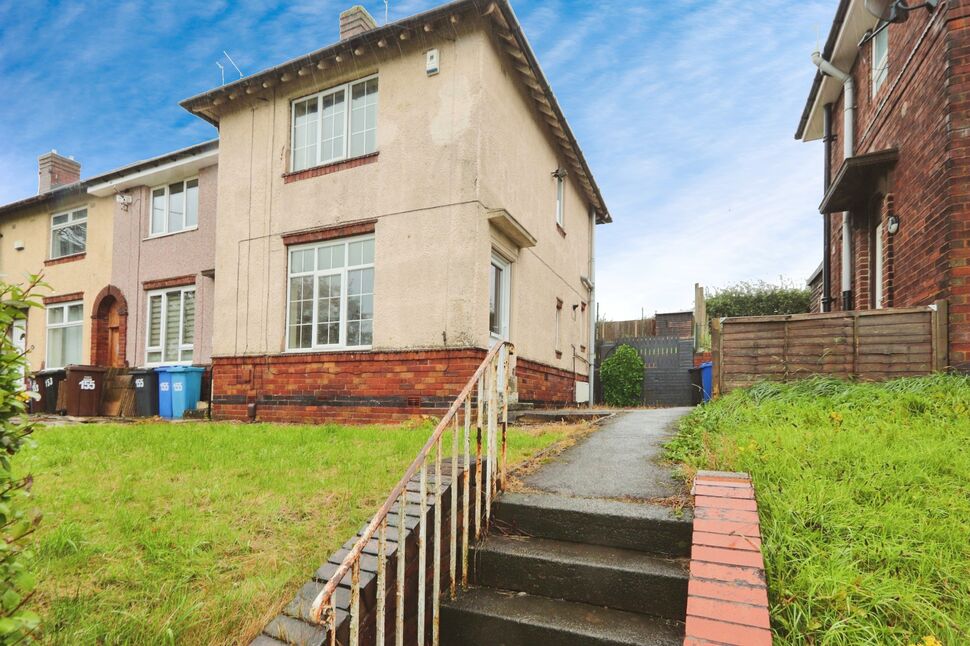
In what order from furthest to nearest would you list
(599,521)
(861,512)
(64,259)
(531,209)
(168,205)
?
(64,259)
(168,205)
(531,209)
(599,521)
(861,512)

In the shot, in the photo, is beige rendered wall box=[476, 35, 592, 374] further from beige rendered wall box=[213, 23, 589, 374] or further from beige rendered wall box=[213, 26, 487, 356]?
beige rendered wall box=[213, 26, 487, 356]

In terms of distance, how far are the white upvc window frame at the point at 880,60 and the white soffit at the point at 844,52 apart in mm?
228

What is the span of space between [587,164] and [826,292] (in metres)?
5.80

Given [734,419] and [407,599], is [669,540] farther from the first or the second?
[734,419]

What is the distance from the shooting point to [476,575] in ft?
9.61

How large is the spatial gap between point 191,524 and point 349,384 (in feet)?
16.3

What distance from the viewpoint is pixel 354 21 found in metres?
9.45

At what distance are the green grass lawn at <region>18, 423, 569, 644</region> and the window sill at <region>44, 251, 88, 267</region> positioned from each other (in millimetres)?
10539

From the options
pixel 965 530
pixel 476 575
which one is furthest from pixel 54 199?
pixel 965 530

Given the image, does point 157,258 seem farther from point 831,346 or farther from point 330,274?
point 831,346

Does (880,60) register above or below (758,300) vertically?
above

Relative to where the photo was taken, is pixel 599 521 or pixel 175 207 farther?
pixel 175 207

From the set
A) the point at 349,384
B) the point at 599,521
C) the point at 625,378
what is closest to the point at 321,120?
the point at 349,384

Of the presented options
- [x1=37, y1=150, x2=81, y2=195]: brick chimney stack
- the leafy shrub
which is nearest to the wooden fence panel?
the leafy shrub
